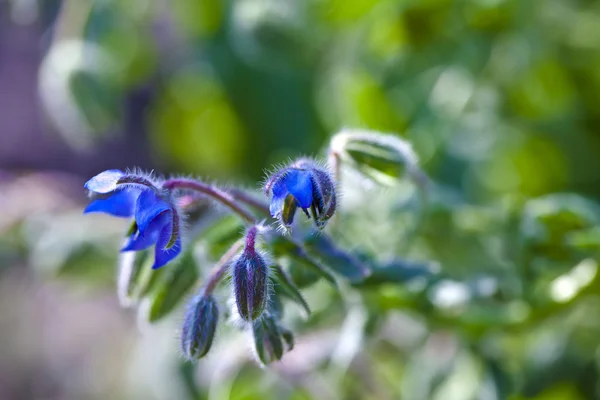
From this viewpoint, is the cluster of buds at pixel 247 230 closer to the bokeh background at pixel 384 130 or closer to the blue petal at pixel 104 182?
the blue petal at pixel 104 182

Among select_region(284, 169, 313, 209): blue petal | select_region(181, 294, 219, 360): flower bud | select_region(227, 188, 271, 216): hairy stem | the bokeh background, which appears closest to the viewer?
select_region(284, 169, 313, 209): blue petal

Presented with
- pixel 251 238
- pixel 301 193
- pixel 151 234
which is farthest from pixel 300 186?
pixel 151 234

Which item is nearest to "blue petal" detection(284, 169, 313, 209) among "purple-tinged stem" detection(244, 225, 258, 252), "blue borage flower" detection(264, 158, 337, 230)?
"blue borage flower" detection(264, 158, 337, 230)

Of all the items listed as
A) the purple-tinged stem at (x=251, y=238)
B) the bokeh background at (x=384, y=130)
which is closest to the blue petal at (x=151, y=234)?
the purple-tinged stem at (x=251, y=238)

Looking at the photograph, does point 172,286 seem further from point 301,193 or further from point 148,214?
point 301,193

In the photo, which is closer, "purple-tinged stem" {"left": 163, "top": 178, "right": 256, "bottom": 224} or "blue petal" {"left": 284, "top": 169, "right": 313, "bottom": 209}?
"blue petal" {"left": 284, "top": 169, "right": 313, "bottom": 209}

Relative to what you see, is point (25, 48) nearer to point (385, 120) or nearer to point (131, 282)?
point (385, 120)

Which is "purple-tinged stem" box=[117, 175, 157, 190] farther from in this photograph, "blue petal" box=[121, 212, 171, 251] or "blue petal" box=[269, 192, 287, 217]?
"blue petal" box=[269, 192, 287, 217]

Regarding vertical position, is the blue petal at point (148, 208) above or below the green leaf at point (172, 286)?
above
